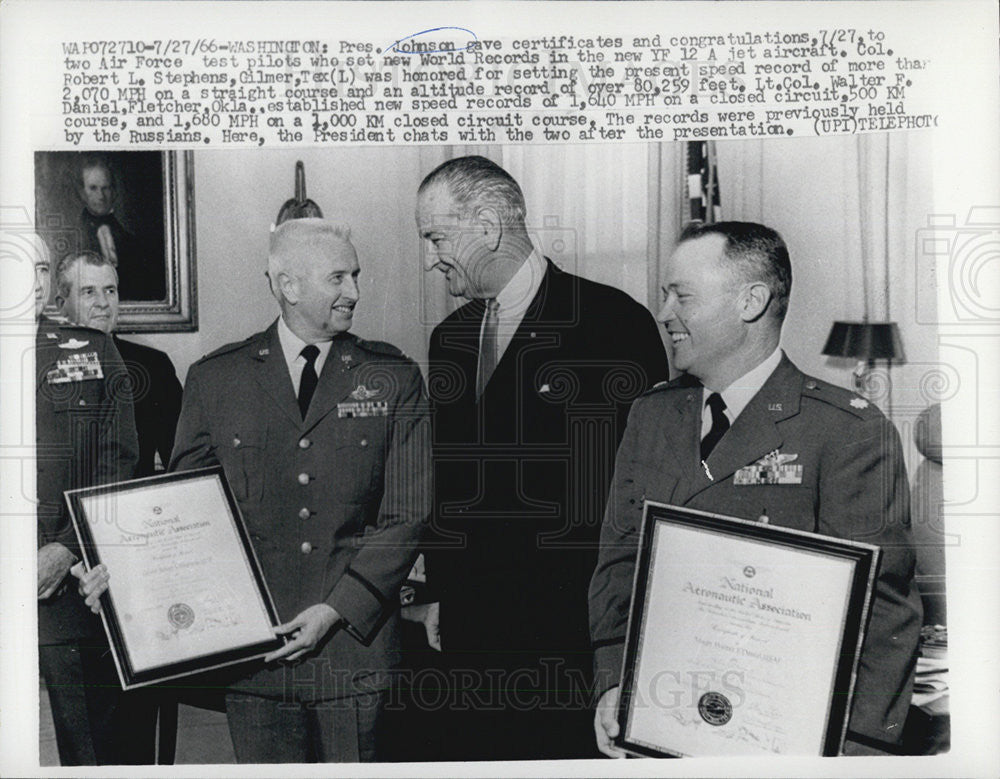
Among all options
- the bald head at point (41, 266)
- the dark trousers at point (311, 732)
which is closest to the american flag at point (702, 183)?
the dark trousers at point (311, 732)

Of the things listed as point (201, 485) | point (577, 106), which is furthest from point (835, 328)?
point (201, 485)

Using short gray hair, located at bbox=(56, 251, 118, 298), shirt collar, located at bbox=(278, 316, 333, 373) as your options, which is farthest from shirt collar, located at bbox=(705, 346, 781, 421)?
short gray hair, located at bbox=(56, 251, 118, 298)

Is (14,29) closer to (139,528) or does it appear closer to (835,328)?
(139,528)

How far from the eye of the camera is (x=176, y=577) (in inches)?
64.0

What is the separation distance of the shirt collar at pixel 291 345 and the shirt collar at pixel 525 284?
35 centimetres

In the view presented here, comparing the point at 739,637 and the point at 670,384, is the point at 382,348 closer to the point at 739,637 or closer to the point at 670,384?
the point at 670,384

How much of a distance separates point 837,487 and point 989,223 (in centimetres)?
58

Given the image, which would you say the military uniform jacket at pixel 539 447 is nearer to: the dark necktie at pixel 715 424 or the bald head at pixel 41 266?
the dark necktie at pixel 715 424

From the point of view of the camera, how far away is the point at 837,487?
1601mm

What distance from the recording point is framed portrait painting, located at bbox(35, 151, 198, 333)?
5.39ft

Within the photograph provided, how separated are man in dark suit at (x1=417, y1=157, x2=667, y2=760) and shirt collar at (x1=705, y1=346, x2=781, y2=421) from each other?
0.43 feet

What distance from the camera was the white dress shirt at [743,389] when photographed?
1628mm

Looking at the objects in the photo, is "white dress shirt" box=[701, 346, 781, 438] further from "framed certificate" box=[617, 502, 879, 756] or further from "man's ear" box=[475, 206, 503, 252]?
"man's ear" box=[475, 206, 503, 252]

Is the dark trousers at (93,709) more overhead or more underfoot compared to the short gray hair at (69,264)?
more underfoot
